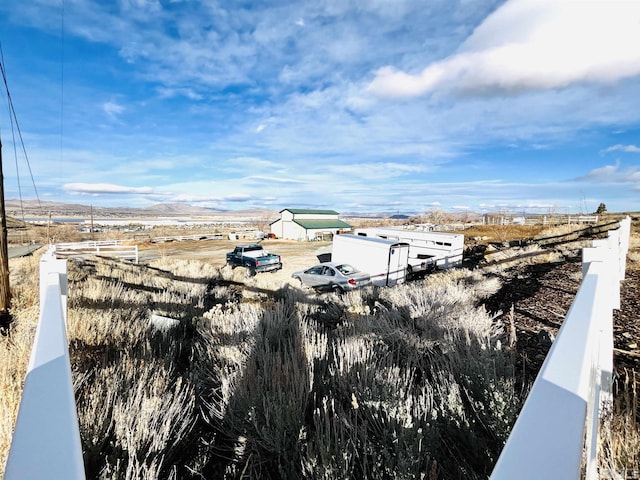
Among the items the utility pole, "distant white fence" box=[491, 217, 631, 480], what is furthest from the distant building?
"distant white fence" box=[491, 217, 631, 480]

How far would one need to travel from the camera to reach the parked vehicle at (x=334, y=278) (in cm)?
1320

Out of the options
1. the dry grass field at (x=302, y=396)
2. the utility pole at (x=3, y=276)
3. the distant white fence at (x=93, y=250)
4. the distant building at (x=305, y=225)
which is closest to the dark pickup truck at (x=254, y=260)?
the distant white fence at (x=93, y=250)

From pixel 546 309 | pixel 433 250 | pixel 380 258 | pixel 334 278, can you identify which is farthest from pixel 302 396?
pixel 433 250

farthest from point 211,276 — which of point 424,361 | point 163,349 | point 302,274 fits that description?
point 424,361

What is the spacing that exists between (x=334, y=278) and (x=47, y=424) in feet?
41.4

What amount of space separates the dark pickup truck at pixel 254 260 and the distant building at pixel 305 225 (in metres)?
25.7

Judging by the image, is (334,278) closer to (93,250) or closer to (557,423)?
(557,423)

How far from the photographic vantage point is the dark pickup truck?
18.3 meters

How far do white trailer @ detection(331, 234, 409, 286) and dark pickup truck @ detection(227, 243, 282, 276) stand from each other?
4430 mm

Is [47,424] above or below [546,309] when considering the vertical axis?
above

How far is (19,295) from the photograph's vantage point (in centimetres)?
736

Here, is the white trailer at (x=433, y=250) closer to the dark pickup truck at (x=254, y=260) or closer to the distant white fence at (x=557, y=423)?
the dark pickup truck at (x=254, y=260)

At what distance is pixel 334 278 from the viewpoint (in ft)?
44.4

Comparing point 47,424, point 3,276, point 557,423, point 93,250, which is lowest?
point 93,250
